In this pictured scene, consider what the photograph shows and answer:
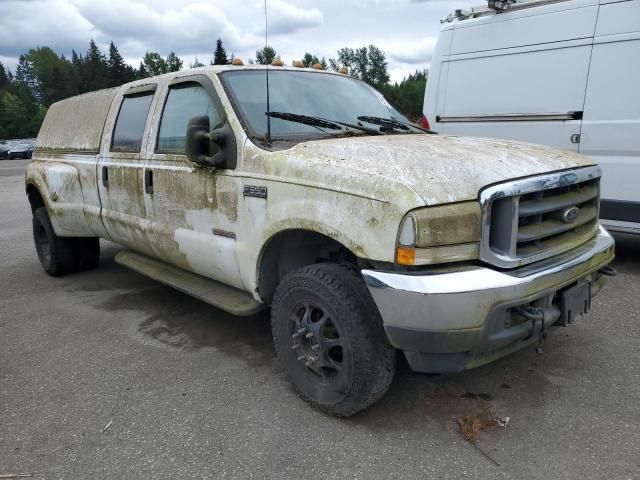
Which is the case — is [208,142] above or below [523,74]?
below

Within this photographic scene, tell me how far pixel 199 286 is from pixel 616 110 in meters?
4.16

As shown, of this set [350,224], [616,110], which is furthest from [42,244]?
[616,110]

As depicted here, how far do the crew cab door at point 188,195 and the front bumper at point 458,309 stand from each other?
124 cm

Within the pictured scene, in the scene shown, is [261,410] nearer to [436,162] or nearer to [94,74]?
[436,162]

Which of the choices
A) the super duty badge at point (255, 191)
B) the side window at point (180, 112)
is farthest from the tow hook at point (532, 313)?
the side window at point (180, 112)

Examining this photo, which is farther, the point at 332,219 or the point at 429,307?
the point at 332,219

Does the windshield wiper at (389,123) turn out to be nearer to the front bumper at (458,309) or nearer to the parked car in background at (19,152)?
the front bumper at (458,309)

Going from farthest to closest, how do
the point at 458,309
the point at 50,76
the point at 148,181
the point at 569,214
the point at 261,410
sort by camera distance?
the point at 50,76 → the point at 148,181 → the point at 261,410 → the point at 569,214 → the point at 458,309

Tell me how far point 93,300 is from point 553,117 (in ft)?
16.0

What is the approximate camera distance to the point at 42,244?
230 inches

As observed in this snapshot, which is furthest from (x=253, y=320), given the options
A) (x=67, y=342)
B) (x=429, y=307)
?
(x=429, y=307)

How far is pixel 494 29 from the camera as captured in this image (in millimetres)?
5828

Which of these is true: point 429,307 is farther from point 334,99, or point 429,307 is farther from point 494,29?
point 494,29

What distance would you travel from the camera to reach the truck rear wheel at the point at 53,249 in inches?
216
